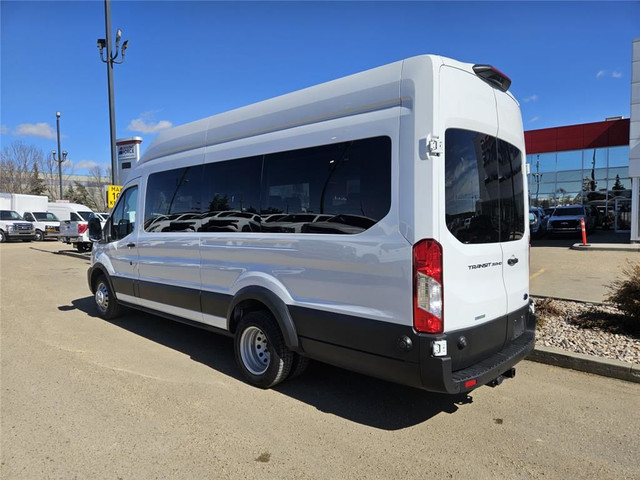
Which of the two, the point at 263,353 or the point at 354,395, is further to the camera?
the point at 263,353

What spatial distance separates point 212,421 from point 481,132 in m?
3.30

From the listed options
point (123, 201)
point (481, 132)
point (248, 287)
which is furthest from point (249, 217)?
point (123, 201)

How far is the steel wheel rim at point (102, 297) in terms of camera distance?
7.28 meters

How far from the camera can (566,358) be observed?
4.73 meters

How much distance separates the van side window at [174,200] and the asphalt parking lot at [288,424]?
167cm

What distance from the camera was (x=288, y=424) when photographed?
142 inches

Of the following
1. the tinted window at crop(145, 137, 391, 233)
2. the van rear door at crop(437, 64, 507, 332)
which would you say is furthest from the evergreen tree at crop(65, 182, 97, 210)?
the van rear door at crop(437, 64, 507, 332)

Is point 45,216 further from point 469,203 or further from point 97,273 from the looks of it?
point 469,203

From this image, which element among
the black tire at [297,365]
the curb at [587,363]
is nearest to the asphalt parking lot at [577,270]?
the curb at [587,363]

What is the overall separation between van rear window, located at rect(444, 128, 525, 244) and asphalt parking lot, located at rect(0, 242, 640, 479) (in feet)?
5.10

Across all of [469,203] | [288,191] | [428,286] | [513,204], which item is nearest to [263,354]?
[288,191]

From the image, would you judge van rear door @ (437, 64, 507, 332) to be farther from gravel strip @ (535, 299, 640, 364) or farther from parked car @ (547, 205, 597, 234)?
parked car @ (547, 205, 597, 234)

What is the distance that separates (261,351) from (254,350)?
9 cm

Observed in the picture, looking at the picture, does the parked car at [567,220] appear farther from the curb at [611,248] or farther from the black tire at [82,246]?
the black tire at [82,246]
